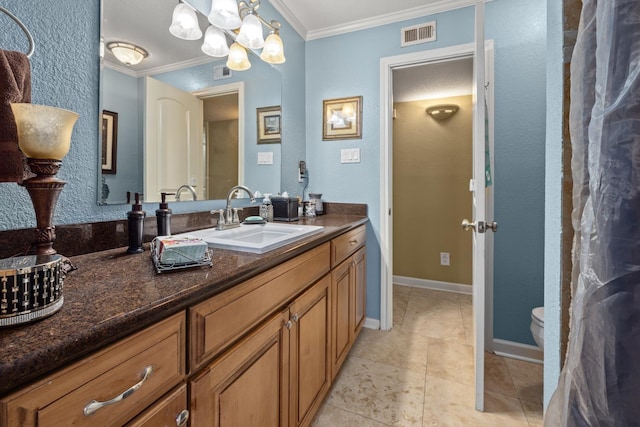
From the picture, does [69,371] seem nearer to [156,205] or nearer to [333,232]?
[156,205]

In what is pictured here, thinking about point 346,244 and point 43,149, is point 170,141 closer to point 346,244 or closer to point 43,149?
point 43,149

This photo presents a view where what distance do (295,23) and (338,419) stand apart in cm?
261

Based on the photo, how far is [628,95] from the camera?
0.31 m

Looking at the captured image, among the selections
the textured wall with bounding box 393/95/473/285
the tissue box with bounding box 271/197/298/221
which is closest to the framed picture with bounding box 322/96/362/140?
the tissue box with bounding box 271/197/298/221

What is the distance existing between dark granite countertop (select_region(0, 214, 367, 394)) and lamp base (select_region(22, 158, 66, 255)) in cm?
10

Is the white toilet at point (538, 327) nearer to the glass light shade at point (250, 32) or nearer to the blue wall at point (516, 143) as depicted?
the blue wall at point (516, 143)

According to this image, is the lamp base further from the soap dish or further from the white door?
the white door

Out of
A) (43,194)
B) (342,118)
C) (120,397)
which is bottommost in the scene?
(120,397)

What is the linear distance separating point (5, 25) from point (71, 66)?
16 centimetres

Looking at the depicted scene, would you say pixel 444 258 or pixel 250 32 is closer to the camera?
pixel 250 32

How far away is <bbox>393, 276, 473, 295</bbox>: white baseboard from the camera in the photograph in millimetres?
3039

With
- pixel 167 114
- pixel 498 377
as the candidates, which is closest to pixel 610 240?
pixel 167 114

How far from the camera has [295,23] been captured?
7.30 feet

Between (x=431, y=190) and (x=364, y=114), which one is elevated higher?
(x=364, y=114)
